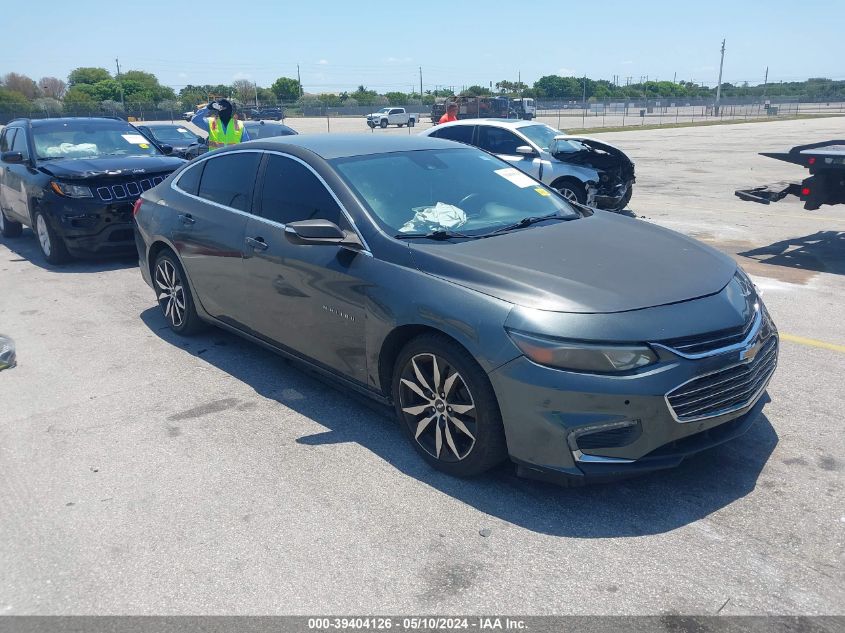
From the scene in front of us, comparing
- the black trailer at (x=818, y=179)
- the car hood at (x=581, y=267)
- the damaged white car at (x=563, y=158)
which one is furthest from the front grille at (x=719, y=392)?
the damaged white car at (x=563, y=158)

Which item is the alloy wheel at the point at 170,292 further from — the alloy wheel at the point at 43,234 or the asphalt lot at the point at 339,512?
the alloy wheel at the point at 43,234

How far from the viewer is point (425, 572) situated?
3.11 meters

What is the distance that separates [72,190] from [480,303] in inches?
276

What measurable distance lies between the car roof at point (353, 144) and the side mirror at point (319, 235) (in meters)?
0.69

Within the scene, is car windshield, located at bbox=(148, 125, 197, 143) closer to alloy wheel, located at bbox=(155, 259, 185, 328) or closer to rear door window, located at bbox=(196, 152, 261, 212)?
alloy wheel, located at bbox=(155, 259, 185, 328)

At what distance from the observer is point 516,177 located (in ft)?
16.7

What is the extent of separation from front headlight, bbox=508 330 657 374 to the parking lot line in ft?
10.3

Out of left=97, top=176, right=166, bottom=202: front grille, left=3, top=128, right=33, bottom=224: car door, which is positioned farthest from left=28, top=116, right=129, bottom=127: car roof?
left=97, top=176, right=166, bottom=202: front grille

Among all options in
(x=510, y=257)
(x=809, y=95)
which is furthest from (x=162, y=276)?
(x=809, y=95)

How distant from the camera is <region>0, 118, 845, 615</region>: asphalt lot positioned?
2977mm

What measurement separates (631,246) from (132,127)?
28.1 feet

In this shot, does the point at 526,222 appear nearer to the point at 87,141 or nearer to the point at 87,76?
the point at 87,141

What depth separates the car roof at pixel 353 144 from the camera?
4812 millimetres

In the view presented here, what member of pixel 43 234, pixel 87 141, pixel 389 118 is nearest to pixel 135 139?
pixel 87 141
